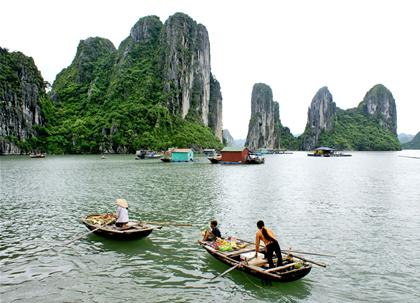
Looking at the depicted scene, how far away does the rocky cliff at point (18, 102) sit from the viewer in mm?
113938

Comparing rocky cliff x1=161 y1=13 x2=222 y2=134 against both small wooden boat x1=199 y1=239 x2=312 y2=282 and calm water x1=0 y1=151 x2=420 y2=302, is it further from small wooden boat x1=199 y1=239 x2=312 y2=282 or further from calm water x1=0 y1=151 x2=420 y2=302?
small wooden boat x1=199 y1=239 x2=312 y2=282

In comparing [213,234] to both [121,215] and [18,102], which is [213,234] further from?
[18,102]

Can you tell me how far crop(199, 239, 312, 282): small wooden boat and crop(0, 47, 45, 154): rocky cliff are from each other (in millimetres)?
116708

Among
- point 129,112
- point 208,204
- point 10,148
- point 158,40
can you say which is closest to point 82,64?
point 158,40

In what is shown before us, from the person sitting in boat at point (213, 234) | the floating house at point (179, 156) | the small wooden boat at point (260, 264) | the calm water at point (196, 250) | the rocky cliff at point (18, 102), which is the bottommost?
the calm water at point (196, 250)

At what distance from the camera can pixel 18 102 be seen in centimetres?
11975

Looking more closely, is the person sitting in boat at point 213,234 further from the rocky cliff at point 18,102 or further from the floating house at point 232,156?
the rocky cliff at point 18,102

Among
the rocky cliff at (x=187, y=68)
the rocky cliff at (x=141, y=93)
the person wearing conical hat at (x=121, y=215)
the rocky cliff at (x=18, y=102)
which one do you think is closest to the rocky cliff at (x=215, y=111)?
the rocky cliff at (x=141, y=93)

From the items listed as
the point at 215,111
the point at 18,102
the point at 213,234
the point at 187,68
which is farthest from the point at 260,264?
the point at 215,111

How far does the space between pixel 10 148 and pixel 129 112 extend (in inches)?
1779

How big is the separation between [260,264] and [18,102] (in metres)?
129

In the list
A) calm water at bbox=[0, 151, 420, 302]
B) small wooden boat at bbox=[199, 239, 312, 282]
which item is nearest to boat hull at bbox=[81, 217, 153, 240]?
calm water at bbox=[0, 151, 420, 302]

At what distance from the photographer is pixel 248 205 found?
86.6ft

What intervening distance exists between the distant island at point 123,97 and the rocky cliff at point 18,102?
1.05 feet
